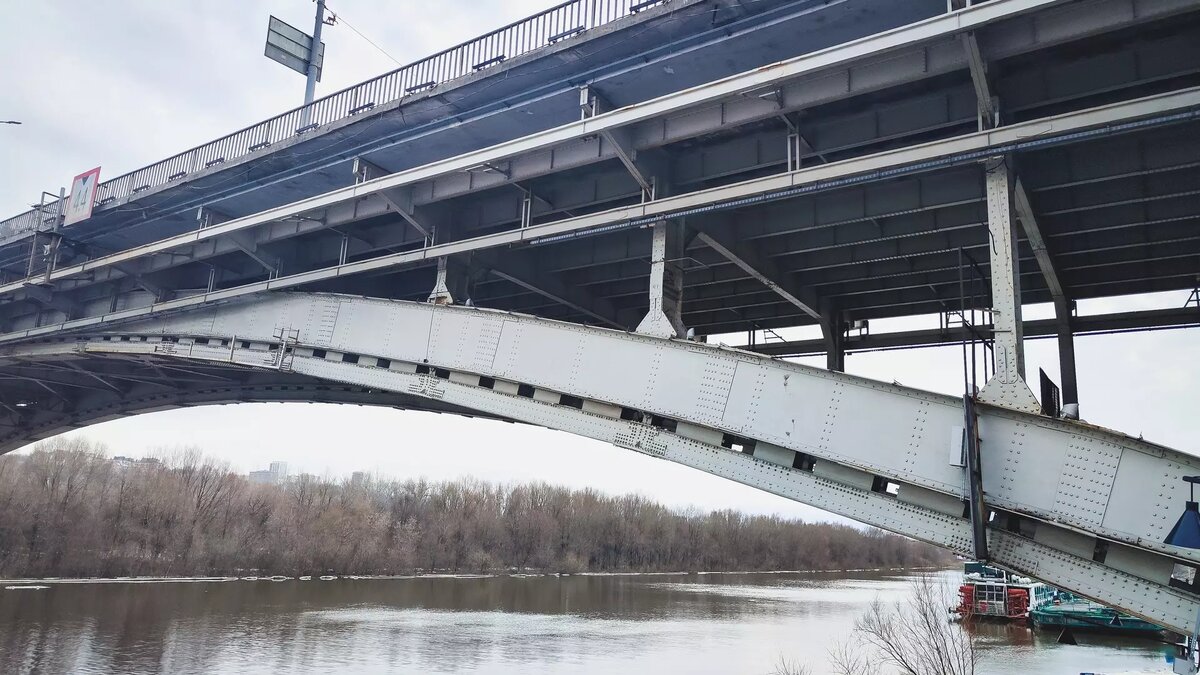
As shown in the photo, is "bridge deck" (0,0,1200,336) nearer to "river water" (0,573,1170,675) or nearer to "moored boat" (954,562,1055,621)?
"river water" (0,573,1170,675)

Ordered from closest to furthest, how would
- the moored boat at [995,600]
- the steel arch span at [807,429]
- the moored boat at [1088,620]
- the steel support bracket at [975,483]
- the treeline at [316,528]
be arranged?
1. the steel arch span at [807,429]
2. the steel support bracket at [975,483]
3. the moored boat at [1088,620]
4. the moored boat at [995,600]
5. the treeline at [316,528]

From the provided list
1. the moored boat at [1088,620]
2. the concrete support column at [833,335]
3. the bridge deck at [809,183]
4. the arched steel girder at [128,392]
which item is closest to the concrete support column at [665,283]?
the bridge deck at [809,183]

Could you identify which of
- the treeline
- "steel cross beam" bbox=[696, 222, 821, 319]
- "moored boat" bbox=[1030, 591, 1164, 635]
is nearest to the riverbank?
the treeline

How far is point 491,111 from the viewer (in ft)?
39.1

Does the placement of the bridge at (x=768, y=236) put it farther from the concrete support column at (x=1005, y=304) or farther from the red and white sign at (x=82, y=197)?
the red and white sign at (x=82, y=197)

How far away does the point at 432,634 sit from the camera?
98.7 ft

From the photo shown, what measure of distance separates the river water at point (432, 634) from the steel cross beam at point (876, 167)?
1618cm

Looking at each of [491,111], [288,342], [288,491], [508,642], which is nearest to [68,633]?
[508,642]

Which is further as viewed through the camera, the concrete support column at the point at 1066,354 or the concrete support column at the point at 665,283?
the concrete support column at the point at 1066,354

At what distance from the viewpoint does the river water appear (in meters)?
23.4

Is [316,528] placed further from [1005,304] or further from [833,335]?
[1005,304]

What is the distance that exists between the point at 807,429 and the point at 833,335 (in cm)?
777

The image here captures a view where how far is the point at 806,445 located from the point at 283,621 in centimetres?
2883

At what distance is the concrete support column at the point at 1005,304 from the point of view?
Result: 7207 millimetres
